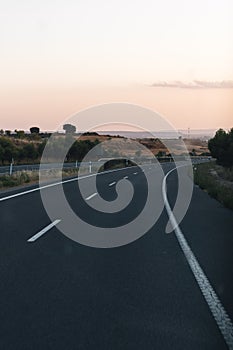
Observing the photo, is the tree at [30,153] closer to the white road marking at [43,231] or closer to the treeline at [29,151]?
the treeline at [29,151]

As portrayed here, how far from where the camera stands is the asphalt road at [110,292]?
4.72m

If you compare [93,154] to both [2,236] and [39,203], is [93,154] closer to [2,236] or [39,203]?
[39,203]

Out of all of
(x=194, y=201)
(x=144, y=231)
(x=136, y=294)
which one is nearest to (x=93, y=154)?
(x=194, y=201)

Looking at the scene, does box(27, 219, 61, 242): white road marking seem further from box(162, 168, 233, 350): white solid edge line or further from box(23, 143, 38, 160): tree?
box(23, 143, 38, 160): tree

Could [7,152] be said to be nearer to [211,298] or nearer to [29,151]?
[29,151]

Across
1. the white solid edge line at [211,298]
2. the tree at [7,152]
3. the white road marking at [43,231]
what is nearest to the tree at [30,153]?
the tree at [7,152]

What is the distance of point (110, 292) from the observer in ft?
20.4

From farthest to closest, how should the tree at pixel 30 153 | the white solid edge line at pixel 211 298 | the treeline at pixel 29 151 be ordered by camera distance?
the tree at pixel 30 153, the treeline at pixel 29 151, the white solid edge line at pixel 211 298

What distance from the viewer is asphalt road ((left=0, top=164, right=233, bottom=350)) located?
472 cm

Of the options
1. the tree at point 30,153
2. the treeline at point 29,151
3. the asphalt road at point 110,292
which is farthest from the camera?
the tree at point 30,153

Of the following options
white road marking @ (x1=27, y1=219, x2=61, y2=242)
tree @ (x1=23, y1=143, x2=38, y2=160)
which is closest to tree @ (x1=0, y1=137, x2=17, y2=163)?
tree @ (x1=23, y1=143, x2=38, y2=160)

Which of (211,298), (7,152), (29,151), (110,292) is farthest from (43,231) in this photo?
(29,151)

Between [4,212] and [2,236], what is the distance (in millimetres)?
4043

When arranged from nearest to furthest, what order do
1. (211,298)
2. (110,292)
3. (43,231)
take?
(211,298) → (110,292) → (43,231)
